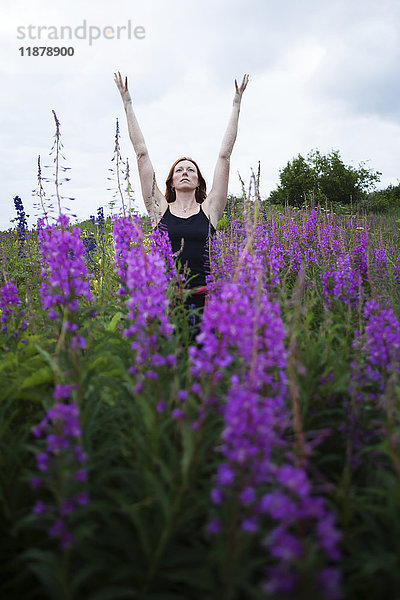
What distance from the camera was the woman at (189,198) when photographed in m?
5.66

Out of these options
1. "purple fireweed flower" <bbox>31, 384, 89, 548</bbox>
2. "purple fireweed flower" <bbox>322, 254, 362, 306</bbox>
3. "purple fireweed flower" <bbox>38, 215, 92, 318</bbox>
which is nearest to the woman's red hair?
"purple fireweed flower" <bbox>322, 254, 362, 306</bbox>

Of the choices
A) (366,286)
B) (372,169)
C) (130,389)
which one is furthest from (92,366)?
(372,169)

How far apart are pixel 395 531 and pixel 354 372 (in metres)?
1.00

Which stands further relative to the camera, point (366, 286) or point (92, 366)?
point (366, 286)

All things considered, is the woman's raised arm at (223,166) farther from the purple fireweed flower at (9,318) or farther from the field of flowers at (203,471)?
the purple fireweed flower at (9,318)

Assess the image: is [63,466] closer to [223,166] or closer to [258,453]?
[258,453]

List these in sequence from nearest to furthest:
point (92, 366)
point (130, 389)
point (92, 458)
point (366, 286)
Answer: point (92, 458), point (130, 389), point (92, 366), point (366, 286)

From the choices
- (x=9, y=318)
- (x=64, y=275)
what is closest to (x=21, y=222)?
(x=9, y=318)

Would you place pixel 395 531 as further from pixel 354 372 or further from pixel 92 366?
pixel 92 366

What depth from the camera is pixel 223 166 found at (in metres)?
5.89

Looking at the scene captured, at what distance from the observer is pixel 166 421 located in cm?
184

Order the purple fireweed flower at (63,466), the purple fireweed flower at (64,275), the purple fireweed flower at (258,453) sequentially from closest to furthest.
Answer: the purple fireweed flower at (258,453)
the purple fireweed flower at (63,466)
the purple fireweed flower at (64,275)

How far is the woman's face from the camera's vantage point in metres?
5.75

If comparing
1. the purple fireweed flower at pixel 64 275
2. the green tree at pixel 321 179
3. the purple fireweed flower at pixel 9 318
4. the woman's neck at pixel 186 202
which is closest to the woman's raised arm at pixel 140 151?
the woman's neck at pixel 186 202
